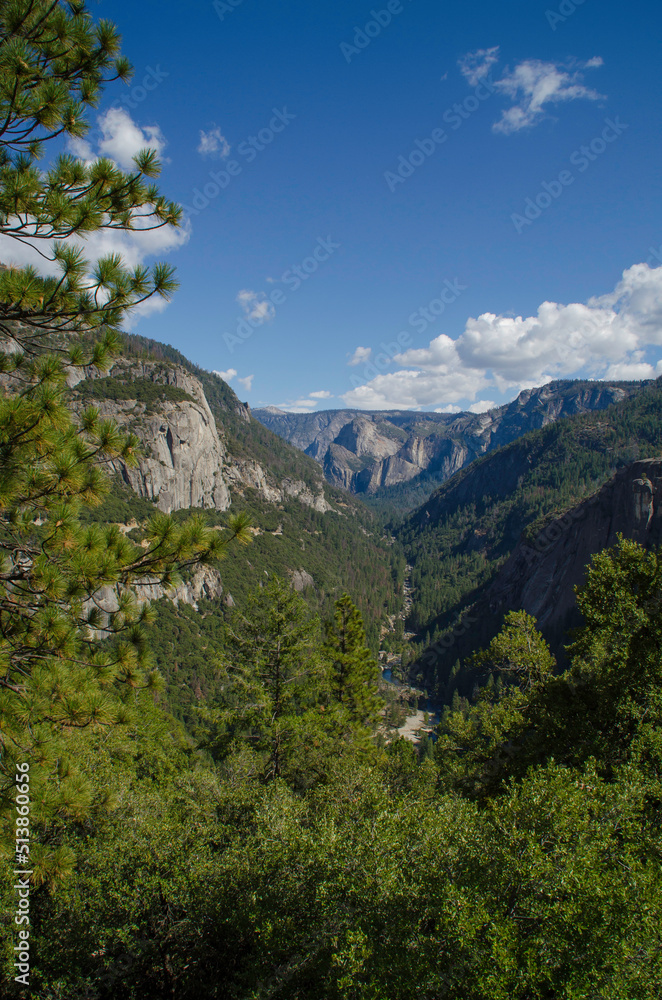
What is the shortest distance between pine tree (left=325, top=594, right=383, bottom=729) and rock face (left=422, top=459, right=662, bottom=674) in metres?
50.8

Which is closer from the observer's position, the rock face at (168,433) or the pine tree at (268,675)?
the pine tree at (268,675)

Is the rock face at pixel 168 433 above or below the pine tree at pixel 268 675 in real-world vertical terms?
above

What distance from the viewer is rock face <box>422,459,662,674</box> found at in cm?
7888

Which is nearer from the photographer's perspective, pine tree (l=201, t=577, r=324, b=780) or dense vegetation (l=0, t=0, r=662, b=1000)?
dense vegetation (l=0, t=0, r=662, b=1000)

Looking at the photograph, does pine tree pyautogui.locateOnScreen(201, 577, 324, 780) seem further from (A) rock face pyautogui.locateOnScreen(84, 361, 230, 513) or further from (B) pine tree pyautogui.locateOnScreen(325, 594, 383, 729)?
(A) rock face pyautogui.locateOnScreen(84, 361, 230, 513)

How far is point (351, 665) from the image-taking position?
75.1ft

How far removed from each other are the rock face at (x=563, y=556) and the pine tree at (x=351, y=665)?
167ft

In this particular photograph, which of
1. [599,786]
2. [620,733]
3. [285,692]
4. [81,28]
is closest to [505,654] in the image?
[620,733]

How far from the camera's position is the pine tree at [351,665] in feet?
74.6

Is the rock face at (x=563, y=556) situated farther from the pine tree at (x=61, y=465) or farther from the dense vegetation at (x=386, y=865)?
the pine tree at (x=61, y=465)

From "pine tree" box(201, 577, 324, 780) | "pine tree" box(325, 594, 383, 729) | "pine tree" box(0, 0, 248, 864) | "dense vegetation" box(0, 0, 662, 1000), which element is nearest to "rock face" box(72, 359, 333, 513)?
"pine tree" box(325, 594, 383, 729)

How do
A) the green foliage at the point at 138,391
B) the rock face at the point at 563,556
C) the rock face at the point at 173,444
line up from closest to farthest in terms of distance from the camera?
the rock face at the point at 563,556 → the rock face at the point at 173,444 → the green foliage at the point at 138,391

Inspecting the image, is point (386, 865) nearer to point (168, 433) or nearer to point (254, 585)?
point (254, 585)

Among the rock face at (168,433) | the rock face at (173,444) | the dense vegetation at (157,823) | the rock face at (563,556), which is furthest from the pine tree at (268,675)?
the rock face at (168,433)
